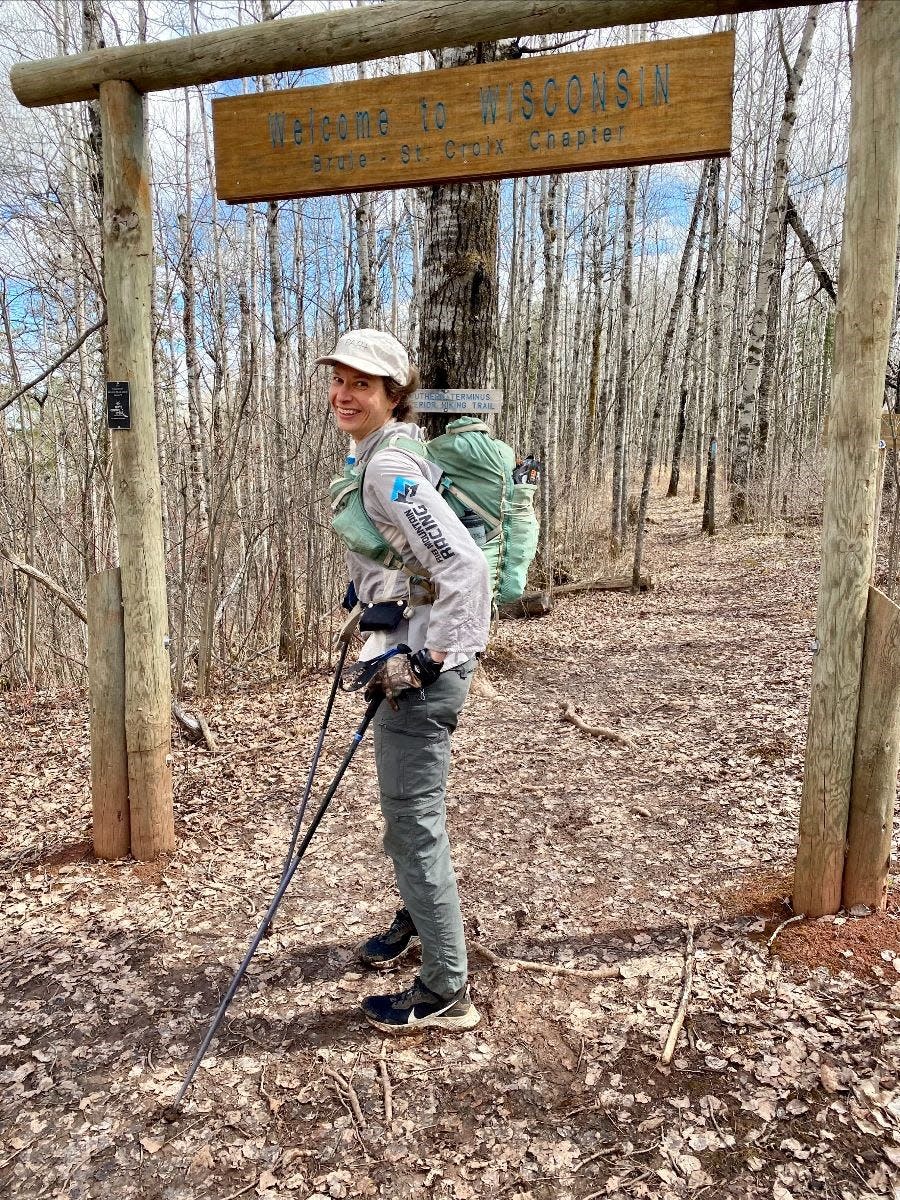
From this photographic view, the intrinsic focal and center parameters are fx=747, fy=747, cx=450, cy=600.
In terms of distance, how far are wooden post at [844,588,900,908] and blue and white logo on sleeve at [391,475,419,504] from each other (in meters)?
1.77

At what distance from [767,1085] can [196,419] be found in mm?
9950

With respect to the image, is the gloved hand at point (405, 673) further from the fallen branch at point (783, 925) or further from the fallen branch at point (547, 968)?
the fallen branch at point (783, 925)

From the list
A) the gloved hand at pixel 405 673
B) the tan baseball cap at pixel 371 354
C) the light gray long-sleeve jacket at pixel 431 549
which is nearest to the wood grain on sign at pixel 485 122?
the tan baseball cap at pixel 371 354

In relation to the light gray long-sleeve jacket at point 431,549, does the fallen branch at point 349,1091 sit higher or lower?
lower

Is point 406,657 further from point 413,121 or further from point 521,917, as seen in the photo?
point 413,121

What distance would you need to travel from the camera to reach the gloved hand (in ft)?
7.41

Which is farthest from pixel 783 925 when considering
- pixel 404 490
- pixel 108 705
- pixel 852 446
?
pixel 108 705

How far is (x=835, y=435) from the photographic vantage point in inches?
109

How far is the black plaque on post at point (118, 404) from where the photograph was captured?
3.47 m

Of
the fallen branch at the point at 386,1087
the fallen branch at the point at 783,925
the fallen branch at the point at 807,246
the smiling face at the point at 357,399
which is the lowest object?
the fallen branch at the point at 386,1087

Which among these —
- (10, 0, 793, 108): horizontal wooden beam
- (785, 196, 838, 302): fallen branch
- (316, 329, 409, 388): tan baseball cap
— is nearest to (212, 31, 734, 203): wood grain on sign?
(10, 0, 793, 108): horizontal wooden beam

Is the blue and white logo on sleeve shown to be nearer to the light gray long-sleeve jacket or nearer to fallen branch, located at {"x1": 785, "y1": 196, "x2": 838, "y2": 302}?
the light gray long-sleeve jacket

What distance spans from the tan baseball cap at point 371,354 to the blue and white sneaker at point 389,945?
2.09 m

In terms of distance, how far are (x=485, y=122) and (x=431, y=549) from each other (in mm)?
2022
